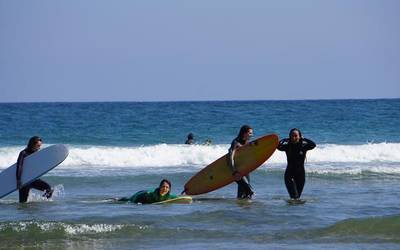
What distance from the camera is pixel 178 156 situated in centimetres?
2431

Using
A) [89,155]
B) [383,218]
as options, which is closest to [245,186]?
[383,218]

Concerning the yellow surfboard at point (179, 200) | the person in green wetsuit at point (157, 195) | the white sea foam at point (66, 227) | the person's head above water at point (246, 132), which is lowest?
the white sea foam at point (66, 227)

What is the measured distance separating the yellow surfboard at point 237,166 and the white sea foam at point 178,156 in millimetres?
8243

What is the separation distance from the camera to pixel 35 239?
9.95 m

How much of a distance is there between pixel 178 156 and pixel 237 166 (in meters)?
10.9

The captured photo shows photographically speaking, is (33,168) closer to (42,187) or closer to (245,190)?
(42,187)

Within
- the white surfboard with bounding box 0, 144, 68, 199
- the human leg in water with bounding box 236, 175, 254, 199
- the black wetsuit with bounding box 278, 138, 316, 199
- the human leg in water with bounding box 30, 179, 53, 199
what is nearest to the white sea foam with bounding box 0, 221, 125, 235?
the white surfboard with bounding box 0, 144, 68, 199

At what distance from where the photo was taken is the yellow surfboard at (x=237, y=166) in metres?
13.5

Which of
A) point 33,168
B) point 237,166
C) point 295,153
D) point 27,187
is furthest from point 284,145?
point 27,187

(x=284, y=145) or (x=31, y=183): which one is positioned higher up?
(x=284, y=145)

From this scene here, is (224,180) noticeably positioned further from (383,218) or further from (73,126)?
(73,126)

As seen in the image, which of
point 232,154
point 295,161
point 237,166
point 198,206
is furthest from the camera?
point 237,166

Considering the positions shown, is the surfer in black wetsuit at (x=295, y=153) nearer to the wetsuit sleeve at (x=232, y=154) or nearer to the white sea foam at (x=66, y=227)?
the wetsuit sleeve at (x=232, y=154)

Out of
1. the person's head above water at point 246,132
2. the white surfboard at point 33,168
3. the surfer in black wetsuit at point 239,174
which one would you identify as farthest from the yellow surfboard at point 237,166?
the white surfboard at point 33,168
